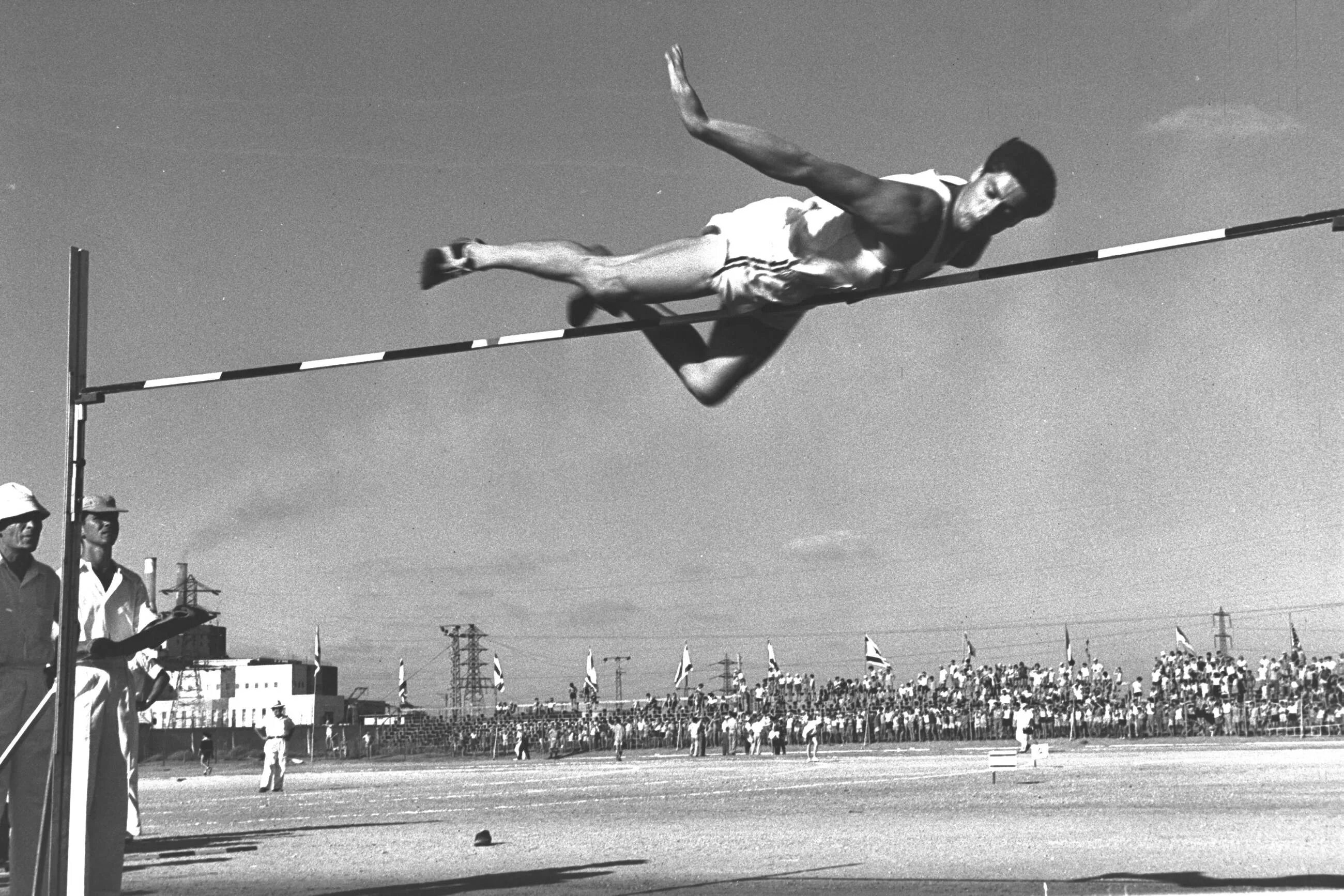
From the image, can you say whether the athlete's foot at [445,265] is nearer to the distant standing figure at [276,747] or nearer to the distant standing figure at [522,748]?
the distant standing figure at [276,747]

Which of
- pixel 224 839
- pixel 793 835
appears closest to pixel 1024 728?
pixel 793 835

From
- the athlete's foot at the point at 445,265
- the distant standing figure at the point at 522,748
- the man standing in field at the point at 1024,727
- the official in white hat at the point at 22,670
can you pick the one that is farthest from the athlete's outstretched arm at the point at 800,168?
the distant standing figure at the point at 522,748

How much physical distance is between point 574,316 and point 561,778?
21.3 m

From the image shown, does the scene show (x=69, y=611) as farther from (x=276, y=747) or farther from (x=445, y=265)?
(x=276, y=747)

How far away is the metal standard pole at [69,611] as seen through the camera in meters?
6.21

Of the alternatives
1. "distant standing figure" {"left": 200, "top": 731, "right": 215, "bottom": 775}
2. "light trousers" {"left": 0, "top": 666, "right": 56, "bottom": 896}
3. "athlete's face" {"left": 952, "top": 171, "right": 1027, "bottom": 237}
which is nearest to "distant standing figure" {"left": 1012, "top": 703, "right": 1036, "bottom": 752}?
"distant standing figure" {"left": 200, "top": 731, "right": 215, "bottom": 775}

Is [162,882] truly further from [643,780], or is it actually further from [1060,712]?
[1060,712]

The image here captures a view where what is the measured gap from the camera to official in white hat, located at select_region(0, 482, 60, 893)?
6590 mm

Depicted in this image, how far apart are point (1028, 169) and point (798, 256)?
3.43ft

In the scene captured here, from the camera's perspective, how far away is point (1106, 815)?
41.6 feet

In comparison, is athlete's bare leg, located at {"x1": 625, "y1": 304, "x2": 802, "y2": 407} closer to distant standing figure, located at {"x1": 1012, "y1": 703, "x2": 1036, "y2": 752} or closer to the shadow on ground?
the shadow on ground

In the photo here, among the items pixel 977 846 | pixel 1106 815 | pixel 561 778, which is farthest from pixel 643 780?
pixel 977 846

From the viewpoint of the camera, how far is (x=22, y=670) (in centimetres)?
668

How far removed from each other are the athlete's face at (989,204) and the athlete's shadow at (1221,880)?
11.8 feet
